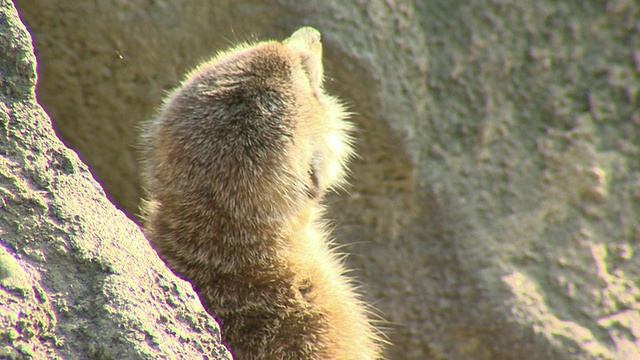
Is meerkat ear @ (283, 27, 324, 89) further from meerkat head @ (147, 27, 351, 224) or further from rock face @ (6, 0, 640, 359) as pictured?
rock face @ (6, 0, 640, 359)

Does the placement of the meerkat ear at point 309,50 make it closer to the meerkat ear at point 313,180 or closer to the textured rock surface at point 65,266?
the meerkat ear at point 313,180

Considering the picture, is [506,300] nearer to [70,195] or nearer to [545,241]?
[545,241]

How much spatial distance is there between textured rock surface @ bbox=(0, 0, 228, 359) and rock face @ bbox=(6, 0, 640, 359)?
3.11 ft

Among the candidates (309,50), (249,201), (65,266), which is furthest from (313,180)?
(65,266)

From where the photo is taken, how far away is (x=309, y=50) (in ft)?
5.35

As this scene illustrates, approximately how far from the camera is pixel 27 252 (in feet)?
2.90

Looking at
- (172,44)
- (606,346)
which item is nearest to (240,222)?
(172,44)

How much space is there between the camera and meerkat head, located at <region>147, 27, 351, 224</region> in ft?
4.66

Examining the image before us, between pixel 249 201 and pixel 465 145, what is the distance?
0.95m

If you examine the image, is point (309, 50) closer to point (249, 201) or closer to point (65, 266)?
point (249, 201)

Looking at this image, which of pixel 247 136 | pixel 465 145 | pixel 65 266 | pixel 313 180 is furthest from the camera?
pixel 465 145

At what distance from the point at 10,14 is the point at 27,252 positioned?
1.25 ft

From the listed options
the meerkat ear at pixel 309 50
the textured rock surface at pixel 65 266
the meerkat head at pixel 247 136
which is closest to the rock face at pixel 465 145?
the meerkat ear at pixel 309 50

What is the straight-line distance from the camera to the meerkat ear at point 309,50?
160cm
